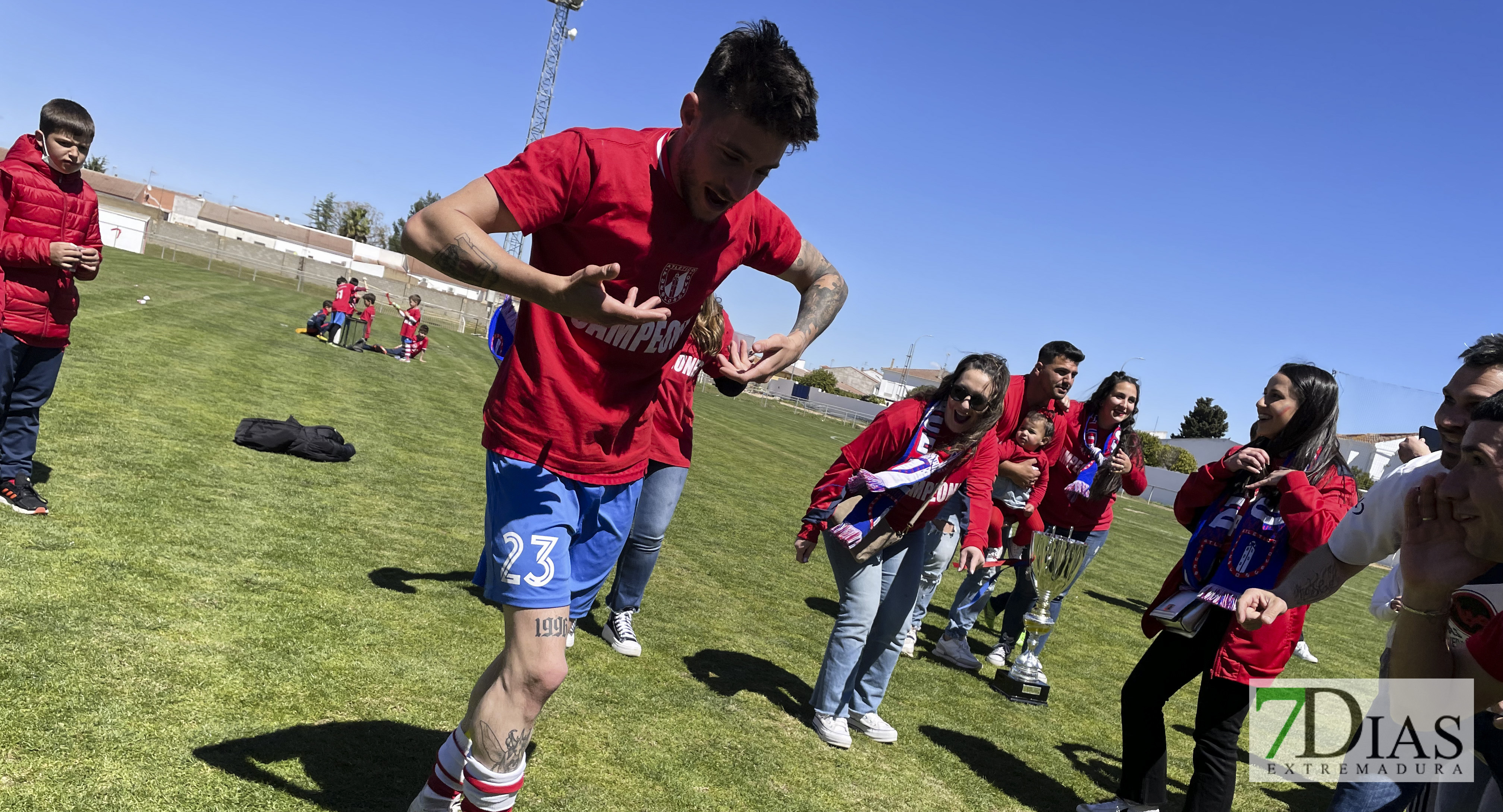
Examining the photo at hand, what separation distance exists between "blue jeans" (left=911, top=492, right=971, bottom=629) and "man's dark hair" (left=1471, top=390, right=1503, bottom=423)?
111 inches

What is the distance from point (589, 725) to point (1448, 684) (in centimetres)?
325

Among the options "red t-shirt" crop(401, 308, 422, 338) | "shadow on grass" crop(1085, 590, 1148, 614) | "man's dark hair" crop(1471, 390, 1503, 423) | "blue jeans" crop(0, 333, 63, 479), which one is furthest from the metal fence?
"man's dark hair" crop(1471, 390, 1503, 423)

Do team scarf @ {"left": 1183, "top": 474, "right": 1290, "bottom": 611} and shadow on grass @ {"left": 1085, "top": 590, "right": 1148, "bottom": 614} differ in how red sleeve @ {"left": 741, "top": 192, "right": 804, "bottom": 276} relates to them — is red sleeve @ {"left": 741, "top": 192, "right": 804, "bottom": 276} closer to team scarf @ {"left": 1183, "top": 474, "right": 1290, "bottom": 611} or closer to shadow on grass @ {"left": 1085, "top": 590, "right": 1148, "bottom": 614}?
team scarf @ {"left": 1183, "top": 474, "right": 1290, "bottom": 611}

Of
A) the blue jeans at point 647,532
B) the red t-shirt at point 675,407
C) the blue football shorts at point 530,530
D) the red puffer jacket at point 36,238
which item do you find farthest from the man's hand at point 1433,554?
the red puffer jacket at point 36,238

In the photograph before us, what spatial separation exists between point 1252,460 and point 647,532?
3.26 m

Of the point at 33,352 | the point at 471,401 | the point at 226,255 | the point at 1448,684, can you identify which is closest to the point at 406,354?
the point at 471,401

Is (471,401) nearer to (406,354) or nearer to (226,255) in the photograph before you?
(406,354)

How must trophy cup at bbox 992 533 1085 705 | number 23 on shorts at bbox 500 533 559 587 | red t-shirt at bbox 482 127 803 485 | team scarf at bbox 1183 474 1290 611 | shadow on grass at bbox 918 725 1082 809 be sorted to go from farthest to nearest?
trophy cup at bbox 992 533 1085 705 → shadow on grass at bbox 918 725 1082 809 → team scarf at bbox 1183 474 1290 611 → number 23 on shorts at bbox 500 533 559 587 → red t-shirt at bbox 482 127 803 485

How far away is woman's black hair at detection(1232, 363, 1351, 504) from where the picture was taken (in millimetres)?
3811

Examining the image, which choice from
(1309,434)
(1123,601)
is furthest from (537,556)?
(1123,601)

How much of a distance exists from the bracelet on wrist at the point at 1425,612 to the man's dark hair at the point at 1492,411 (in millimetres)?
502

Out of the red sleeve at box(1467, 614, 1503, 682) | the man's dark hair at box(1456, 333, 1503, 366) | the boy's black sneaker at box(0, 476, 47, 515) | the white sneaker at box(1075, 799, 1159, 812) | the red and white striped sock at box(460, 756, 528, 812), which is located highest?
the man's dark hair at box(1456, 333, 1503, 366)

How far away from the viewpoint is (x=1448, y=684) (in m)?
2.31

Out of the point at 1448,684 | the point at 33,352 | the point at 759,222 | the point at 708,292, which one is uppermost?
the point at 759,222
